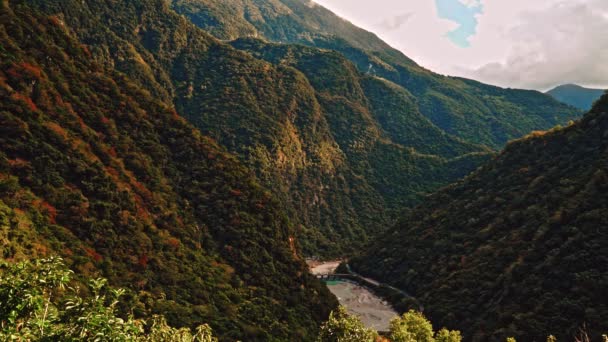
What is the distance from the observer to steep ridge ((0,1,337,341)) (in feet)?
218

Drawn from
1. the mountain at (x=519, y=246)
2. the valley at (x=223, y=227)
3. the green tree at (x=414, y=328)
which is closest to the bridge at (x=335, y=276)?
the mountain at (x=519, y=246)

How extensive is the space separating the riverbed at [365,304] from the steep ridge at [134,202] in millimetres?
14789

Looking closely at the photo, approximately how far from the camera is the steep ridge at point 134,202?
66562mm

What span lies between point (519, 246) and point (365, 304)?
46870 mm

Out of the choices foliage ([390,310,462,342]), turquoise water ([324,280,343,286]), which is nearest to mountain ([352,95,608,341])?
turquoise water ([324,280,343,286])

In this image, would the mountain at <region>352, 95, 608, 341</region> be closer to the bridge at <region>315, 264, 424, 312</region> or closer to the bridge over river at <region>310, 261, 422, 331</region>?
the bridge at <region>315, 264, 424, 312</region>

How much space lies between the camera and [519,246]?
315 ft

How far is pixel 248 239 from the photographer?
101250 millimetres

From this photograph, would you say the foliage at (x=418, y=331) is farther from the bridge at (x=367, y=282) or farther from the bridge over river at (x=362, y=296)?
the bridge at (x=367, y=282)

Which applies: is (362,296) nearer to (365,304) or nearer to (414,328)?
(365,304)

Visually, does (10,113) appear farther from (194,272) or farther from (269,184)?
(269,184)

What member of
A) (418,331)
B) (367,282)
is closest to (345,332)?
(418,331)

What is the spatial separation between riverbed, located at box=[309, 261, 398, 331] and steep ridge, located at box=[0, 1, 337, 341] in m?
14.8

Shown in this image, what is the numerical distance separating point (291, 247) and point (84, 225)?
54.8 m
